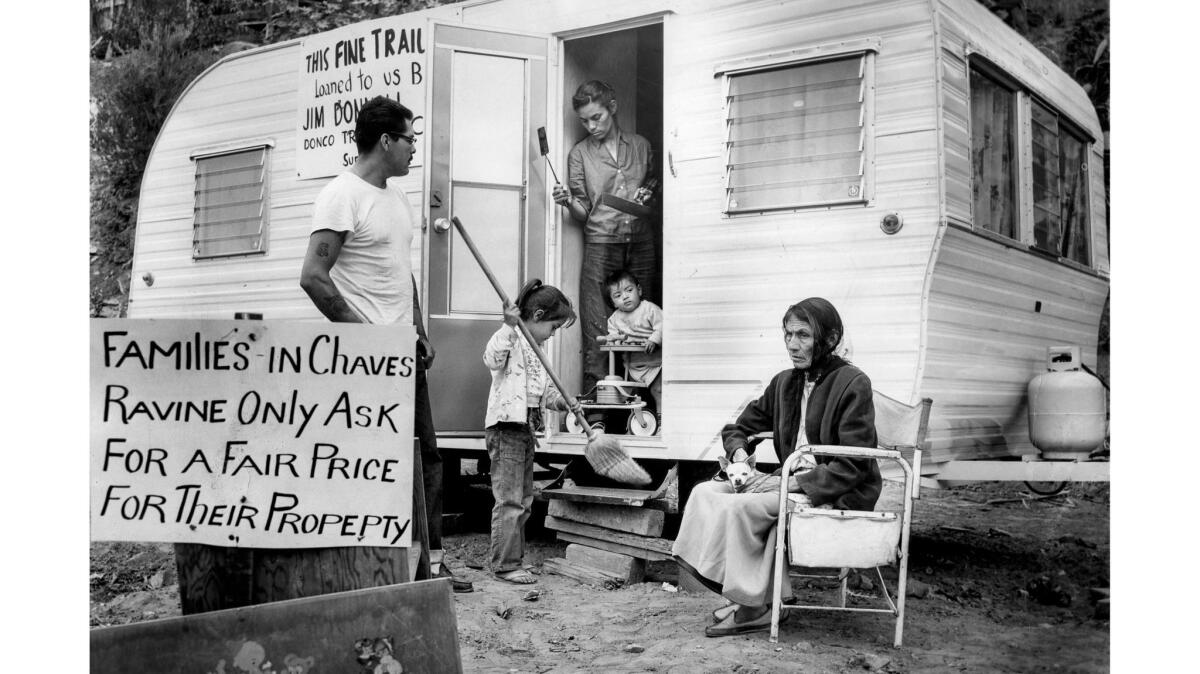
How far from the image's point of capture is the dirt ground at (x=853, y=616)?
2773 mm

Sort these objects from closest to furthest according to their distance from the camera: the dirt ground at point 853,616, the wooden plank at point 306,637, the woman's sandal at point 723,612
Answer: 1. the wooden plank at point 306,637
2. the dirt ground at point 853,616
3. the woman's sandal at point 723,612

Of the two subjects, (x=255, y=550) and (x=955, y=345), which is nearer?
(x=255, y=550)

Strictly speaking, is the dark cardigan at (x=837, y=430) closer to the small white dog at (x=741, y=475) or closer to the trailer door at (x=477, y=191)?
the small white dog at (x=741, y=475)

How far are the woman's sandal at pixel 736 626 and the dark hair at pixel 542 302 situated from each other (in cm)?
142

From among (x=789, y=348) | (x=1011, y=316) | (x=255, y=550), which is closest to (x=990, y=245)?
(x=1011, y=316)

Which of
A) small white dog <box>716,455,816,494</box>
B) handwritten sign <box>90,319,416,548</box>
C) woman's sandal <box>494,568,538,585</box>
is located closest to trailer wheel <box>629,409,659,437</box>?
woman's sandal <box>494,568,538,585</box>

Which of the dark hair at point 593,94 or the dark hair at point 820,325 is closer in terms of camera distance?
the dark hair at point 820,325

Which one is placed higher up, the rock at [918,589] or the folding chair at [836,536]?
the folding chair at [836,536]

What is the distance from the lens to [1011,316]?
13.8 ft

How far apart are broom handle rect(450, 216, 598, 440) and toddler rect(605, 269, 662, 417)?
41cm

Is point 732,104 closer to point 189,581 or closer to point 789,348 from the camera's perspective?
point 789,348

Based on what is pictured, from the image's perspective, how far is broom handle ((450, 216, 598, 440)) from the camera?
4031 millimetres

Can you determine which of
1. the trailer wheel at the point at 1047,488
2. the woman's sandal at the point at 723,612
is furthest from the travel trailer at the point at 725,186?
the woman's sandal at the point at 723,612

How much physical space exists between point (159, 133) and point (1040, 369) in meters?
3.42
